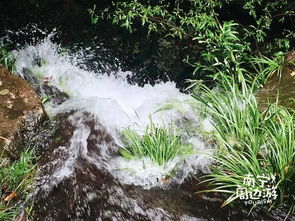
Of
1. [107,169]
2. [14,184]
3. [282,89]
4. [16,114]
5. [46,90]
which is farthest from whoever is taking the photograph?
[46,90]

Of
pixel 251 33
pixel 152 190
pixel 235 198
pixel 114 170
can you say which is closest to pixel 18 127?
pixel 114 170

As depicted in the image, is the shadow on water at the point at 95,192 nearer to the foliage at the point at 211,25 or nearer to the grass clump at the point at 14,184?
the grass clump at the point at 14,184

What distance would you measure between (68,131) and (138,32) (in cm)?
256

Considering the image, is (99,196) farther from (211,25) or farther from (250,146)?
(211,25)

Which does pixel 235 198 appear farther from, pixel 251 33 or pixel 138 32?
pixel 138 32

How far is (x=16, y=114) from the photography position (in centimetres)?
356

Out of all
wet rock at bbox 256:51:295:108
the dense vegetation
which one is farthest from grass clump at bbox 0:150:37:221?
wet rock at bbox 256:51:295:108

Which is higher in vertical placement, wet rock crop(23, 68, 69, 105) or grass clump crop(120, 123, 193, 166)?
wet rock crop(23, 68, 69, 105)

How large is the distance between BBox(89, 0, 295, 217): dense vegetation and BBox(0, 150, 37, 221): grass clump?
181 centimetres

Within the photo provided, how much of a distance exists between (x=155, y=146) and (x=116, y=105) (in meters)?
1.30

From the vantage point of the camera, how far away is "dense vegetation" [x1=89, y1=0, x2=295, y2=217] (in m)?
2.87

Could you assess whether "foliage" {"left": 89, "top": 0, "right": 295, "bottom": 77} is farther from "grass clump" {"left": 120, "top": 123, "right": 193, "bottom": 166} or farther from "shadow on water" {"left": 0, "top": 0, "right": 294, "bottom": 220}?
"grass clump" {"left": 120, "top": 123, "right": 193, "bottom": 166}

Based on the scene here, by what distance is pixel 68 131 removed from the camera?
3793 mm

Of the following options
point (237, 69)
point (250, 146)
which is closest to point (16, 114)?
point (250, 146)
